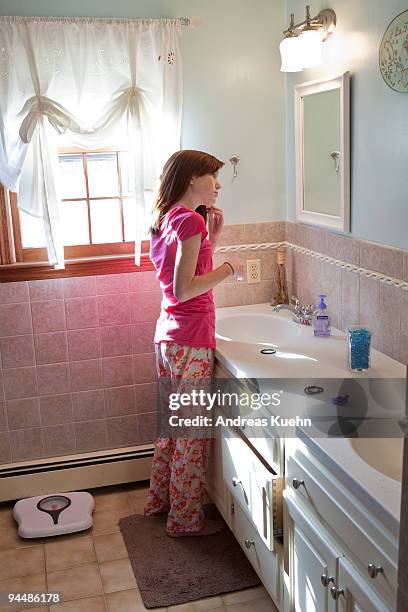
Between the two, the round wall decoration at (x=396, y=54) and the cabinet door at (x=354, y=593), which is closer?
the cabinet door at (x=354, y=593)

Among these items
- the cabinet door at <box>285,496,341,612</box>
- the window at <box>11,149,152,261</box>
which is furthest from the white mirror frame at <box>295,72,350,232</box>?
the cabinet door at <box>285,496,341,612</box>

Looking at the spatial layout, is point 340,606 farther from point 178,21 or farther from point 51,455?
point 178,21

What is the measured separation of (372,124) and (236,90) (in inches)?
33.2

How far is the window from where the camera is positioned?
10.1ft

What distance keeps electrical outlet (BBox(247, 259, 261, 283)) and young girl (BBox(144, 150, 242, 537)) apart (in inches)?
14.2

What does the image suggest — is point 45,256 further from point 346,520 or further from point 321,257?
point 346,520

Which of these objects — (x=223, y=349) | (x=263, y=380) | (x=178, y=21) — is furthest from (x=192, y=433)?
(x=178, y=21)

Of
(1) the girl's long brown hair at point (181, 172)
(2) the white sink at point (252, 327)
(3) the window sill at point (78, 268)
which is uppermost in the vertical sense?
(1) the girl's long brown hair at point (181, 172)

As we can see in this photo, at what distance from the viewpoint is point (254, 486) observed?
2357 millimetres

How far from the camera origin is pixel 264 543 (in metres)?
2.36

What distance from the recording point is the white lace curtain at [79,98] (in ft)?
9.31

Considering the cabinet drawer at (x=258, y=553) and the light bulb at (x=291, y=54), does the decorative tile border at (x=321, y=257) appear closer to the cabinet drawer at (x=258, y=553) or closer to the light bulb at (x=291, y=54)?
the light bulb at (x=291, y=54)

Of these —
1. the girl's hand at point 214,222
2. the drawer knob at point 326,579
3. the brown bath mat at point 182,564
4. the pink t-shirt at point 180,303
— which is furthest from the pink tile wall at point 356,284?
the brown bath mat at point 182,564

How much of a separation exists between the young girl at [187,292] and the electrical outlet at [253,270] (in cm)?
36
